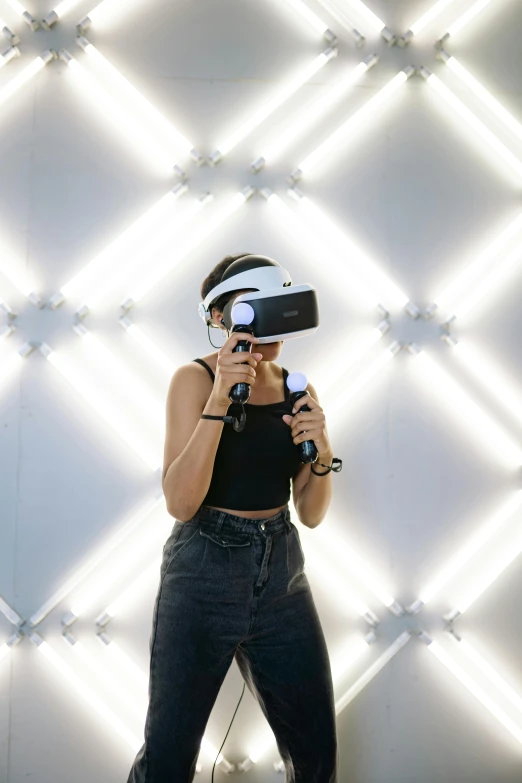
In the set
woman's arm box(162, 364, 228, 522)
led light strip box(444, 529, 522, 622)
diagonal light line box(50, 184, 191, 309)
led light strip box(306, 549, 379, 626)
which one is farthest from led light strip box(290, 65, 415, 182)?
led light strip box(444, 529, 522, 622)

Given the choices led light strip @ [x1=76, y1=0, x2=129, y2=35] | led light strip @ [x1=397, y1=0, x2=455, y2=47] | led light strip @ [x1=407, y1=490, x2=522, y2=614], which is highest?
led light strip @ [x1=76, y1=0, x2=129, y2=35]

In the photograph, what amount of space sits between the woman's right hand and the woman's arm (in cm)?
2

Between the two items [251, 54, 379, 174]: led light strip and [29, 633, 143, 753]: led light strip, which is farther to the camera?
[251, 54, 379, 174]: led light strip

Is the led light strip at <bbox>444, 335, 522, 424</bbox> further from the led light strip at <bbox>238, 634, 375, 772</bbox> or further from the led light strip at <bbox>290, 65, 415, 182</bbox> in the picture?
the led light strip at <bbox>238, 634, 375, 772</bbox>

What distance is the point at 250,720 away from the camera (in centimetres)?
176

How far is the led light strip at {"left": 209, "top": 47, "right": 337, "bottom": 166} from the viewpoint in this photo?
72.3 inches

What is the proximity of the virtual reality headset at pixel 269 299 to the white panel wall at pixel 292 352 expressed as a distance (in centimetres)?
52

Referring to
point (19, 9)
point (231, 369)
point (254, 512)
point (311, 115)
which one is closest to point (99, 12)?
point (19, 9)

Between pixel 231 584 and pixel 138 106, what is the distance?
4.68ft

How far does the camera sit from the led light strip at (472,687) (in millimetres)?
1795

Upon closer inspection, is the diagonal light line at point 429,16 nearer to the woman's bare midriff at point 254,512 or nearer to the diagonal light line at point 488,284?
the diagonal light line at point 488,284

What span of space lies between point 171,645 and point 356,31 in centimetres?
182

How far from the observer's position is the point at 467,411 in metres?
1.86

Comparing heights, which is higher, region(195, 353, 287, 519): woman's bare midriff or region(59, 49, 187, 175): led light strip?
region(59, 49, 187, 175): led light strip
